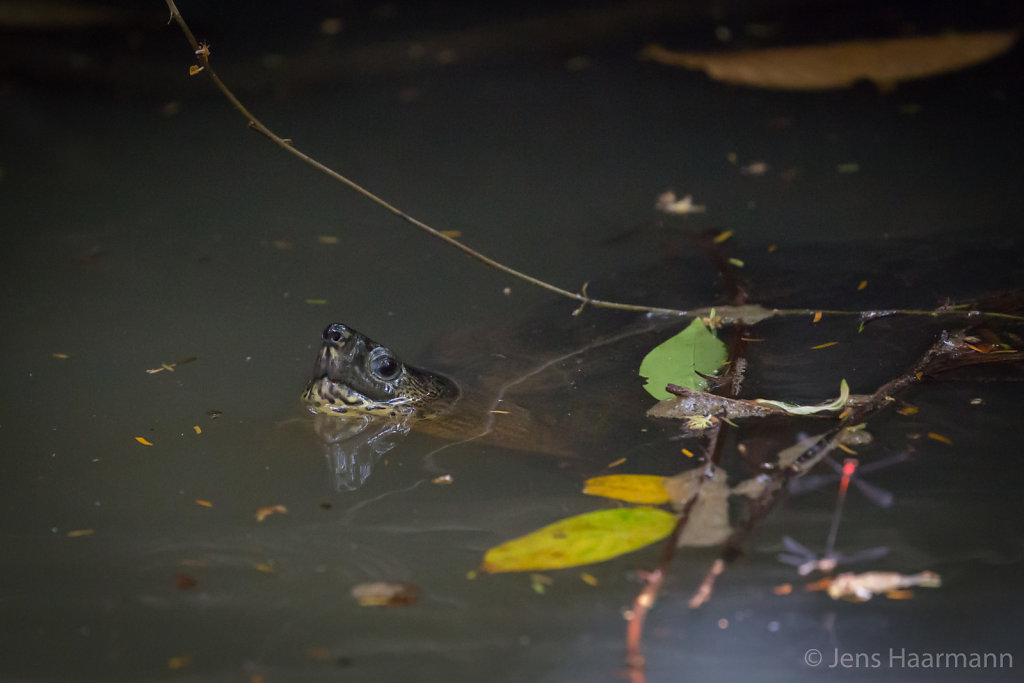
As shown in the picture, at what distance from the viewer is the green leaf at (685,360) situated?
226 centimetres

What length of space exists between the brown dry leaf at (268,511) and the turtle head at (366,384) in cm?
50

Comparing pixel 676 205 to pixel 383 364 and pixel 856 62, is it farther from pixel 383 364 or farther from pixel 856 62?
pixel 856 62

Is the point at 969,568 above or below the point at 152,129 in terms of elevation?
below

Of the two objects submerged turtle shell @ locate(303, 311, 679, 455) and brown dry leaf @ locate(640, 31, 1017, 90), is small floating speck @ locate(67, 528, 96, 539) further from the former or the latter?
brown dry leaf @ locate(640, 31, 1017, 90)

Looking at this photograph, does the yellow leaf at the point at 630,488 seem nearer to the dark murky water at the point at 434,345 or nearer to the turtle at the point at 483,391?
the dark murky water at the point at 434,345

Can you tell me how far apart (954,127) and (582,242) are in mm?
2007

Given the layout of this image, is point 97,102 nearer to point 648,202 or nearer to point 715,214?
point 648,202

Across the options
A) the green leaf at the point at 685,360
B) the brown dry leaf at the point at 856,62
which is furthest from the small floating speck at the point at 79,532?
the brown dry leaf at the point at 856,62

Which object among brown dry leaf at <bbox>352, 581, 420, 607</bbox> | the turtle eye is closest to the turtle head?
the turtle eye

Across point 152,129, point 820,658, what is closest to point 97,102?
point 152,129

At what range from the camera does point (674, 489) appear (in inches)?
72.1

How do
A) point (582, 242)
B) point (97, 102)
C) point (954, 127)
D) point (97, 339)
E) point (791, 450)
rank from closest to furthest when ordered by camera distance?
point (791, 450)
point (97, 339)
point (582, 242)
point (954, 127)
point (97, 102)

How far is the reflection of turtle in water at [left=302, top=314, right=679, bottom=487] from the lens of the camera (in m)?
2.20

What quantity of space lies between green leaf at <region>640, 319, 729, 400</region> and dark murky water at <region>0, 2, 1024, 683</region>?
10 centimetres
